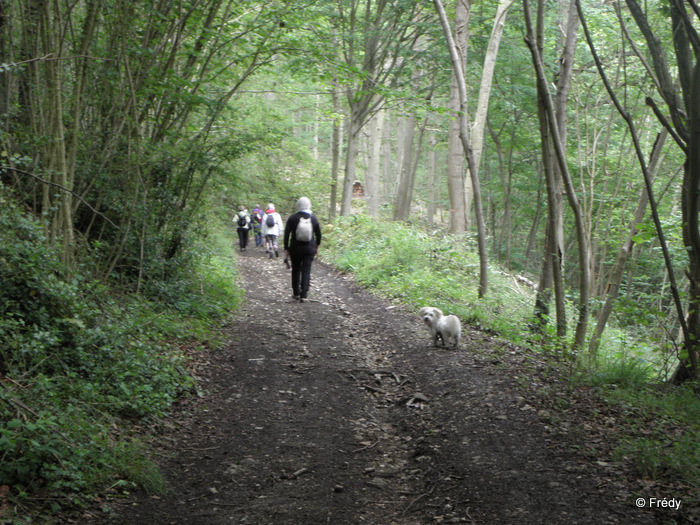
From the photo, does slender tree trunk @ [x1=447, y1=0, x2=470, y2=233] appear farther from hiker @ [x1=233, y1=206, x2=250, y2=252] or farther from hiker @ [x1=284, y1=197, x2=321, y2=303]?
hiker @ [x1=233, y1=206, x2=250, y2=252]

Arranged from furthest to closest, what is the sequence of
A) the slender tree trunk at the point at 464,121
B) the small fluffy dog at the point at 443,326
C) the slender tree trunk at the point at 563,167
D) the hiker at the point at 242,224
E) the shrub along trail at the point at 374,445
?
1. the hiker at the point at 242,224
2. the slender tree trunk at the point at 464,121
3. the small fluffy dog at the point at 443,326
4. the slender tree trunk at the point at 563,167
5. the shrub along trail at the point at 374,445

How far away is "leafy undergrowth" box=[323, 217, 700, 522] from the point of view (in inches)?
159

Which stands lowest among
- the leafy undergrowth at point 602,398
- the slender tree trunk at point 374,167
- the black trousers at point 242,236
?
the black trousers at point 242,236

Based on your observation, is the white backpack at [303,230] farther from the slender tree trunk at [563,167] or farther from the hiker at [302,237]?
the slender tree trunk at [563,167]

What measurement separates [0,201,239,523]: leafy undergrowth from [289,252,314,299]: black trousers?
3985 millimetres

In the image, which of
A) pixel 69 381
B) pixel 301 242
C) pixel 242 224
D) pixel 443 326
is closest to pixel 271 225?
pixel 242 224

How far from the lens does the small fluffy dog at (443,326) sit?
306 inches

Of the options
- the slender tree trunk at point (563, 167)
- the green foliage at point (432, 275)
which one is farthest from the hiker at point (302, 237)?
the slender tree trunk at point (563, 167)

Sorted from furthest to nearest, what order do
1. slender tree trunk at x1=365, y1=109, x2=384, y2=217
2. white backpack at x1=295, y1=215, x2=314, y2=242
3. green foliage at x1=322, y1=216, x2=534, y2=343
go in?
slender tree trunk at x1=365, y1=109, x2=384, y2=217 → white backpack at x1=295, y1=215, x2=314, y2=242 → green foliage at x1=322, y1=216, x2=534, y2=343

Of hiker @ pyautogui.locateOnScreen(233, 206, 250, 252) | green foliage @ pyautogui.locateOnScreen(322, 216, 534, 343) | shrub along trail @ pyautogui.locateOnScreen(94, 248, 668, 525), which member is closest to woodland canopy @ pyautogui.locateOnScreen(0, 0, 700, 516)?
green foliage @ pyautogui.locateOnScreen(322, 216, 534, 343)

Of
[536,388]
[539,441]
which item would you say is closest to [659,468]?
[539,441]

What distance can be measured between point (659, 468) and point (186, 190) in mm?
8237

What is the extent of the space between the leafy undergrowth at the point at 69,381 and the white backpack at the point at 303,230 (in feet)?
12.9

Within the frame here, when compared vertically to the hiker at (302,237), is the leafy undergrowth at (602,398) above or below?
below
